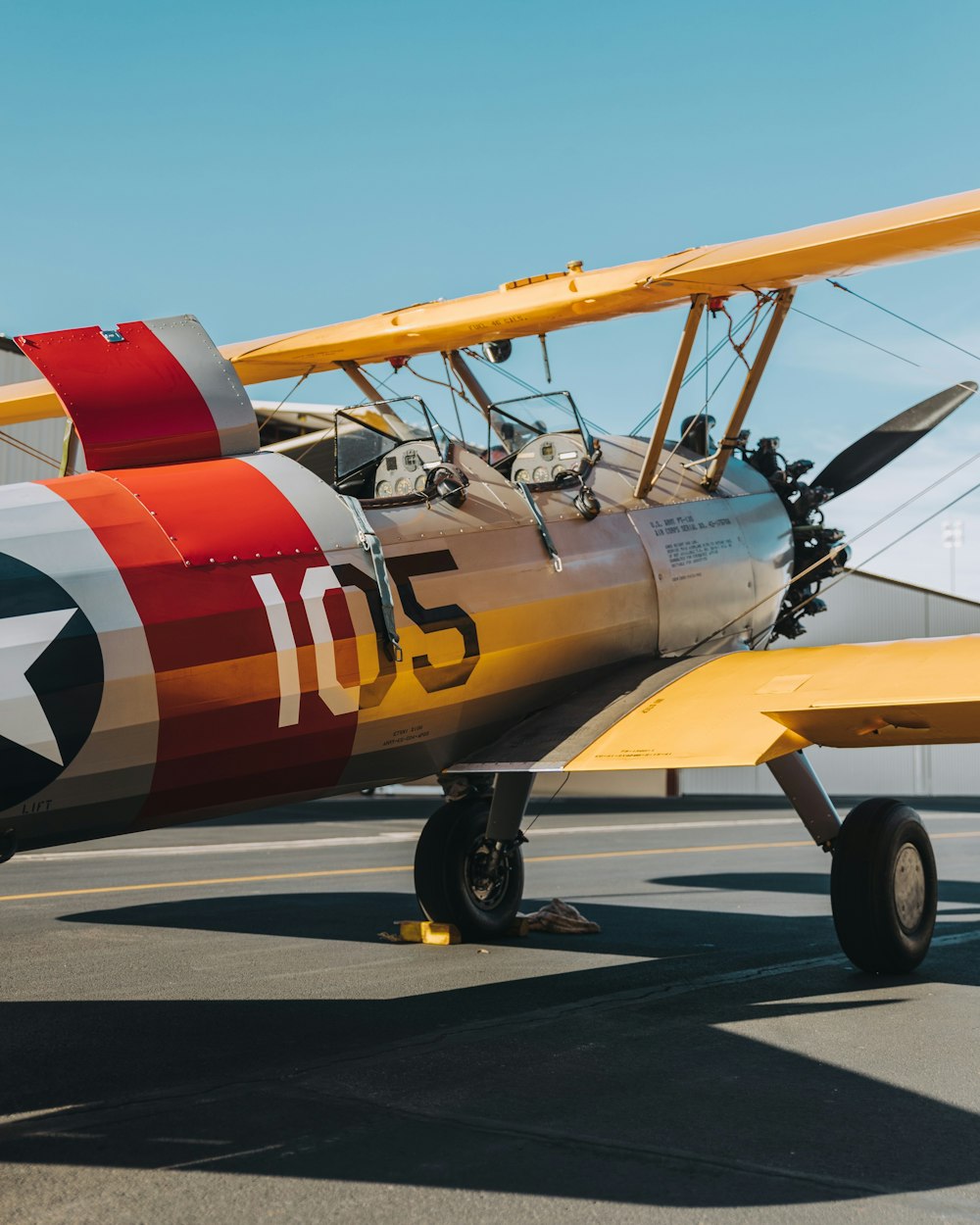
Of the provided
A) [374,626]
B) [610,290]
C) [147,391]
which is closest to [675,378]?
[610,290]

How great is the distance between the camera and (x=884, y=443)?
10.9 m

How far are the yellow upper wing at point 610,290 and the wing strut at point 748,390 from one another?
52cm

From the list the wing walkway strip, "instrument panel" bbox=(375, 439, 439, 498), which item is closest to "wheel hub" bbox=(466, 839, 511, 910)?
"instrument panel" bbox=(375, 439, 439, 498)

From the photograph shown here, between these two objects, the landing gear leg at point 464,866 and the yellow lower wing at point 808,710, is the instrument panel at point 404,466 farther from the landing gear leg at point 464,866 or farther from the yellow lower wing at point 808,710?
the landing gear leg at point 464,866

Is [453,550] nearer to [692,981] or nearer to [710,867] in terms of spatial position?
Result: [692,981]

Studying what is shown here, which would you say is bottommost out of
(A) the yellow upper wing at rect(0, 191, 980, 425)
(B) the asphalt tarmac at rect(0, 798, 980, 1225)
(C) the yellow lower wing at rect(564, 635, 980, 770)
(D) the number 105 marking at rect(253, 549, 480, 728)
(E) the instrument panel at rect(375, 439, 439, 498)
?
(B) the asphalt tarmac at rect(0, 798, 980, 1225)

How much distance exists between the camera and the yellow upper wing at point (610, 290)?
745 centimetres

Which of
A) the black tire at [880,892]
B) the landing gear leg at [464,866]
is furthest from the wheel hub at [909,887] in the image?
the landing gear leg at [464,866]

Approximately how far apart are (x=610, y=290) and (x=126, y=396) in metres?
3.18

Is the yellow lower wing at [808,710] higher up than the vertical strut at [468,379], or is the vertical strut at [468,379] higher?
the vertical strut at [468,379]

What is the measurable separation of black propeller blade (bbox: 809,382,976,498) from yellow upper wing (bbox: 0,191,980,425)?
2855 mm

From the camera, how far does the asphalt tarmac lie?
4.03m

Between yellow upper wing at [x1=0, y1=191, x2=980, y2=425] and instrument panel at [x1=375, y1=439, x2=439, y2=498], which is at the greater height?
yellow upper wing at [x1=0, y1=191, x2=980, y2=425]

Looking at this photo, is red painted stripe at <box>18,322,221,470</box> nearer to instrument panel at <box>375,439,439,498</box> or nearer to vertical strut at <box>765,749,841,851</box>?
instrument panel at <box>375,439,439,498</box>
